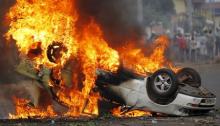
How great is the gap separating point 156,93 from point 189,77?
1.47 meters

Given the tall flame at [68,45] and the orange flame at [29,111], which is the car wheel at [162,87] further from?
the orange flame at [29,111]

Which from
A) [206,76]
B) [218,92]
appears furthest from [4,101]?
[206,76]

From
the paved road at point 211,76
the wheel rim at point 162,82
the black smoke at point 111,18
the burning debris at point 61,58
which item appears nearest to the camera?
the wheel rim at point 162,82

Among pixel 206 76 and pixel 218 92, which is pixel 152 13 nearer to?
pixel 206 76

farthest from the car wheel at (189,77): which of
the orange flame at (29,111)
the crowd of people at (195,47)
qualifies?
the crowd of people at (195,47)

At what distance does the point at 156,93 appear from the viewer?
11.3 metres

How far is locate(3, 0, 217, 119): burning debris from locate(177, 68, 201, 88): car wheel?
0.75 meters

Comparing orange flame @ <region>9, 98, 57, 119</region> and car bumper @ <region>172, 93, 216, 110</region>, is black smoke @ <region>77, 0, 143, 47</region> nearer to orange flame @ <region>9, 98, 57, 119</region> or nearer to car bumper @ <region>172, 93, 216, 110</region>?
orange flame @ <region>9, 98, 57, 119</region>

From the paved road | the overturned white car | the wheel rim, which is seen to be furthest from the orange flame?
the paved road

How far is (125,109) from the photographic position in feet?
38.1

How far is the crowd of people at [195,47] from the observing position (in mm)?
28281

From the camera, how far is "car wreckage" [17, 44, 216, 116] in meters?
11.2

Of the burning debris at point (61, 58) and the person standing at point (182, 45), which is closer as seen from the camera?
the burning debris at point (61, 58)

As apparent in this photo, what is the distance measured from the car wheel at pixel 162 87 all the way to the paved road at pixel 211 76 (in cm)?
304
